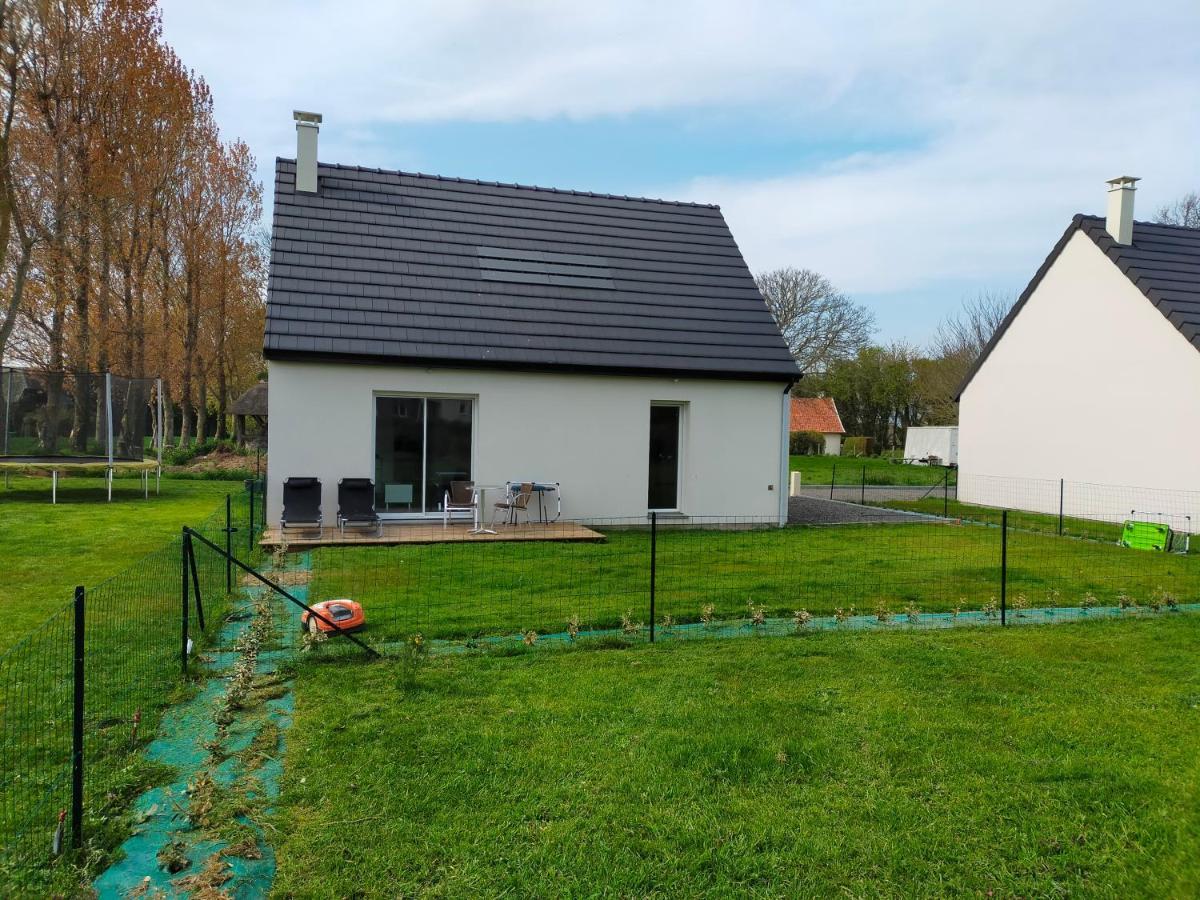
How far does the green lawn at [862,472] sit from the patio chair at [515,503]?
1246 cm

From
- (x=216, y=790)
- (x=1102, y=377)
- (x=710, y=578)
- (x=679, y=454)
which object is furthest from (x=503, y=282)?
(x=1102, y=377)

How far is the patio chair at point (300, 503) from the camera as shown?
11.2 meters

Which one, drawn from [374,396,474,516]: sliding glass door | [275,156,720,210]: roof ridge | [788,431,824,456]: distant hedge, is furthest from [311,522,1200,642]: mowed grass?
[788,431,824,456]: distant hedge

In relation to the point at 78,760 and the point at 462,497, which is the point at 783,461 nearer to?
the point at 462,497

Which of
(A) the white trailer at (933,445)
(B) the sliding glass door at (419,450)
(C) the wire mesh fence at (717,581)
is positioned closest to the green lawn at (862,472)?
(A) the white trailer at (933,445)

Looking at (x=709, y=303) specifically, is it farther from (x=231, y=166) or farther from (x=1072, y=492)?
(x=231, y=166)

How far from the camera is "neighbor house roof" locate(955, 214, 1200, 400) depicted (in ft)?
48.8

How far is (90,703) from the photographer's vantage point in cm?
471

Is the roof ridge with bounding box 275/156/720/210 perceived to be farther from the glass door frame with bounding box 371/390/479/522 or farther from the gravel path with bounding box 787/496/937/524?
the gravel path with bounding box 787/496/937/524

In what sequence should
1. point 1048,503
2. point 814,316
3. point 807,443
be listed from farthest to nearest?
1. point 807,443
2. point 814,316
3. point 1048,503

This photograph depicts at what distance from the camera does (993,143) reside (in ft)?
47.8

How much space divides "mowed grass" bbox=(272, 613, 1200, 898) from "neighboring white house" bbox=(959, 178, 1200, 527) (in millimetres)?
11187

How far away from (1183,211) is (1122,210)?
28.6 meters

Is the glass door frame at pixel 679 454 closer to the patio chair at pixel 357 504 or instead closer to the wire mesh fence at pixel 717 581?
the wire mesh fence at pixel 717 581
